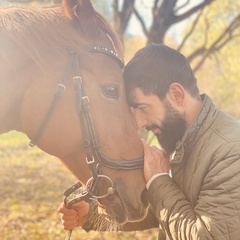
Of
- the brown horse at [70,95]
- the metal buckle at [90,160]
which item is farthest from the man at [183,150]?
the metal buckle at [90,160]

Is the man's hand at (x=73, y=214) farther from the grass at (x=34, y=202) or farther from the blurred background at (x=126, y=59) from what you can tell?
the grass at (x=34, y=202)

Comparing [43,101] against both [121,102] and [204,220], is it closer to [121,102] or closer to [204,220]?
[121,102]

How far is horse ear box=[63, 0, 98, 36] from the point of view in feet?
8.39

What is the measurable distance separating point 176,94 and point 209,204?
0.66 metres

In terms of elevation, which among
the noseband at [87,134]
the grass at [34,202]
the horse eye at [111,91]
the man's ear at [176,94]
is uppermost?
the man's ear at [176,94]

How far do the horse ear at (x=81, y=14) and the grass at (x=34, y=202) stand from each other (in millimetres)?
4746

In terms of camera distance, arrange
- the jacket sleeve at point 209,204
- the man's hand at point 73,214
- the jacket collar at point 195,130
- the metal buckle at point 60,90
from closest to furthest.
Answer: the jacket sleeve at point 209,204, the jacket collar at point 195,130, the metal buckle at point 60,90, the man's hand at point 73,214

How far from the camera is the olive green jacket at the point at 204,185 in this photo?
214 centimetres

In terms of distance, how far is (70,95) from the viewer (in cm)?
259

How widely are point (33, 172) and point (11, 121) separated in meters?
11.5

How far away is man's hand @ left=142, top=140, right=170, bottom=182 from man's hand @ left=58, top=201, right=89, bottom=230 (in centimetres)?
76

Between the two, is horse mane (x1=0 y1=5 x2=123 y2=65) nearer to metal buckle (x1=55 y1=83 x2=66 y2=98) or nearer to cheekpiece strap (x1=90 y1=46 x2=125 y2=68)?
cheekpiece strap (x1=90 y1=46 x2=125 y2=68)

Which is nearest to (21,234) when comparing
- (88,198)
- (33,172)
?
(88,198)

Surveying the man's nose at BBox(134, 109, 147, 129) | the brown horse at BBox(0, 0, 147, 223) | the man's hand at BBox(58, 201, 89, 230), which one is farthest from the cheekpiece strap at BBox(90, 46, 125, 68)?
the man's hand at BBox(58, 201, 89, 230)
